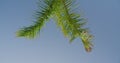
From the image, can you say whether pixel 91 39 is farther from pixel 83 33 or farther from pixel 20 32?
pixel 20 32

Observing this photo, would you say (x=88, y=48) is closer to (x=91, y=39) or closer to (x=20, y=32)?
(x=91, y=39)

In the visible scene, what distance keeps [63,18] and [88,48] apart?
8 cm

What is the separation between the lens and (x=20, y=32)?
20cm

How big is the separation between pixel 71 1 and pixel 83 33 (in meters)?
0.07

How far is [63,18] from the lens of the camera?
23cm

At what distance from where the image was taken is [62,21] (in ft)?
0.76

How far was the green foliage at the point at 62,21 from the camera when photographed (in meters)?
0.20

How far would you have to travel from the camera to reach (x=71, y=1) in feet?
0.71

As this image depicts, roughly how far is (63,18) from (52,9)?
0.09 ft

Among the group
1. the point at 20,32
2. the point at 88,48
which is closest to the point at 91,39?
the point at 88,48

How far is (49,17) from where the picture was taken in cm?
23

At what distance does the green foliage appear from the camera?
196mm

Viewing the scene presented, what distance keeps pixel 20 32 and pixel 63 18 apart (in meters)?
0.09

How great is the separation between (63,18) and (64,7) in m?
0.02
